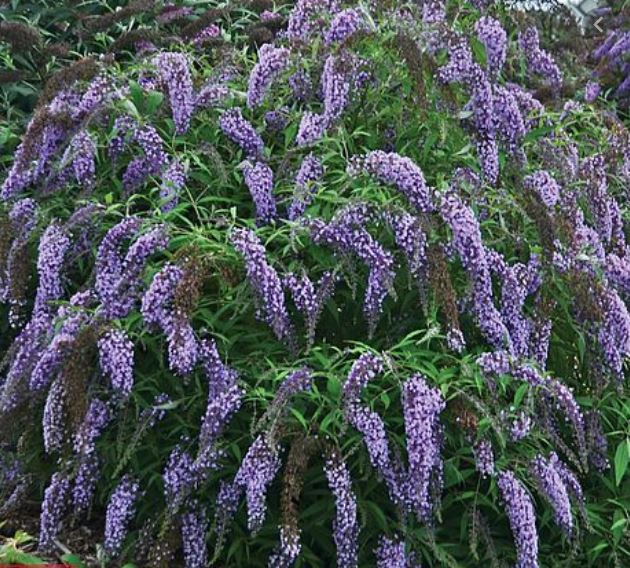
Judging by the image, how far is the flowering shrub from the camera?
16.5 feet

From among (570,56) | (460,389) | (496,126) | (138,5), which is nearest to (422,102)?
(496,126)

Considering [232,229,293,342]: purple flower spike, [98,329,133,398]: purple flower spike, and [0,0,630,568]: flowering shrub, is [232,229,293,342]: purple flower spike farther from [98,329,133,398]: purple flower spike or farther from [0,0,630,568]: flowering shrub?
[98,329,133,398]: purple flower spike

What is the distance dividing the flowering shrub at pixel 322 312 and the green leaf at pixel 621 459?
0.04ft

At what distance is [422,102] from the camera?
221 inches

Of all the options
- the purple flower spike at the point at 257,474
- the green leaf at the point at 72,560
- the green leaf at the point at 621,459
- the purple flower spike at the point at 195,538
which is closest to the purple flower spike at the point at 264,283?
the purple flower spike at the point at 257,474

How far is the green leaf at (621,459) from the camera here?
538cm

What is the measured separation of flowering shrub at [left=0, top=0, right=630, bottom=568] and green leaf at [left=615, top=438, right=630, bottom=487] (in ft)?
0.04

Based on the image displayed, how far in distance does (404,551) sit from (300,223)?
1.45 meters

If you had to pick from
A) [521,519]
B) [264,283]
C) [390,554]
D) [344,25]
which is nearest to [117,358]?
[264,283]

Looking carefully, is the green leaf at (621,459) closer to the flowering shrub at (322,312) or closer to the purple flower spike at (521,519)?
the flowering shrub at (322,312)

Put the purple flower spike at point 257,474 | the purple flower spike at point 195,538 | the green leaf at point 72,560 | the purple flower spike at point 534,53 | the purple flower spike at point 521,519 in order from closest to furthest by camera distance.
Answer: the purple flower spike at point 257,474, the purple flower spike at point 521,519, the purple flower spike at point 195,538, the green leaf at point 72,560, the purple flower spike at point 534,53

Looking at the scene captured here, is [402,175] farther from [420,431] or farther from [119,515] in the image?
[119,515]

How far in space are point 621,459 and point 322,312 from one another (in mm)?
1476

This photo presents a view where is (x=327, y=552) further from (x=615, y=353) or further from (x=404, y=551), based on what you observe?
(x=615, y=353)
